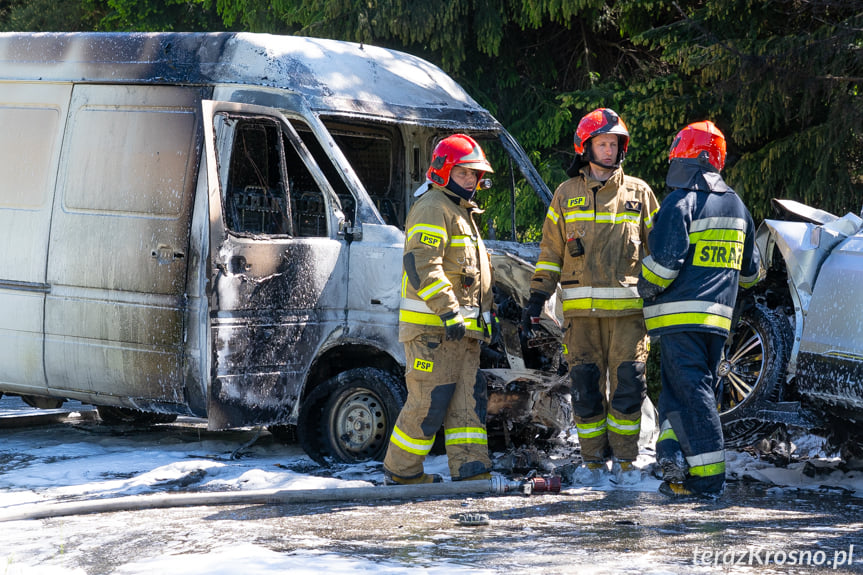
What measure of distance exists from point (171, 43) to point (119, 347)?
1.90m

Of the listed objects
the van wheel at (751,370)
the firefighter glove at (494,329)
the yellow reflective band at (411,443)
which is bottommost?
the yellow reflective band at (411,443)

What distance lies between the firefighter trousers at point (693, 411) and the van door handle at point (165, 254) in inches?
111

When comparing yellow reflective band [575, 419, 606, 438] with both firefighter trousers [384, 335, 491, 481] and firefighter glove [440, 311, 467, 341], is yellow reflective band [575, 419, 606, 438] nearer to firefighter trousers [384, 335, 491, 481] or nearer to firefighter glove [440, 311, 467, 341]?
firefighter trousers [384, 335, 491, 481]

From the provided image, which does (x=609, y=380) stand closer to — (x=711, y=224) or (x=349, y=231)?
(x=711, y=224)

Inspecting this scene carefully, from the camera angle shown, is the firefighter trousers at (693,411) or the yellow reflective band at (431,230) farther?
the yellow reflective band at (431,230)

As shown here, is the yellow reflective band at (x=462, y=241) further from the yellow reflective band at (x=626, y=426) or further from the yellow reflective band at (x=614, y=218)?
the yellow reflective band at (x=626, y=426)

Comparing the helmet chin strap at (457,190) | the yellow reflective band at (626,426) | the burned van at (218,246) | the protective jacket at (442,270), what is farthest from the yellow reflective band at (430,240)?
the yellow reflective band at (626,426)

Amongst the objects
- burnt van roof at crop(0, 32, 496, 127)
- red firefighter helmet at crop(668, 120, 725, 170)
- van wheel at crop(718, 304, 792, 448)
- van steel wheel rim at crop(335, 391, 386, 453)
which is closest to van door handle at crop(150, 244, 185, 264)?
burnt van roof at crop(0, 32, 496, 127)

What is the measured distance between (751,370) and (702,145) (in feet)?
4.70

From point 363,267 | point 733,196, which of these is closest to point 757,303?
point 733,196

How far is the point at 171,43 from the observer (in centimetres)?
691

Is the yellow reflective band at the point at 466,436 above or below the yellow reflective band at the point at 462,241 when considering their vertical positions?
below

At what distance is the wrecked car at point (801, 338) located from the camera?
5.64 meters

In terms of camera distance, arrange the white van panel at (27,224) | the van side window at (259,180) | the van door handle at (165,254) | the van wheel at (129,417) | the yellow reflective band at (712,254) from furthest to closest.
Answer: the van wheel at (129,417), the white van panel at (27,224), the van side window at (259,180), the van door handle at (165,254), the yellow reflective band at (712,254)
